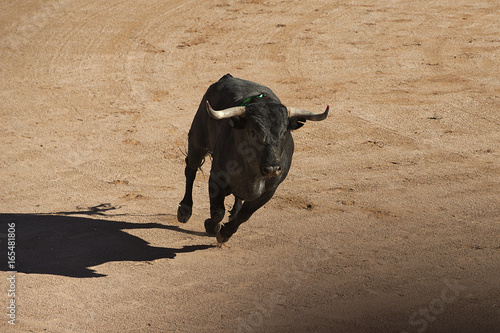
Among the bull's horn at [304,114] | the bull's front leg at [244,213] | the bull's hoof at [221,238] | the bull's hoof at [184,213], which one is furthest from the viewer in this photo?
the bull's hoof at [184,213]

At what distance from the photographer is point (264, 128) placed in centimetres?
637

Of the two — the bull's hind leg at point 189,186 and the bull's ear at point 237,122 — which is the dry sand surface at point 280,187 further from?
the bull's ear at point 237,122

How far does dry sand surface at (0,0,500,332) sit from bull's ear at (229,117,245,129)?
1.75 metres

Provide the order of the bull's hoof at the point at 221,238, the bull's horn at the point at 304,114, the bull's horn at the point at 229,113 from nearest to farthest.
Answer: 1. the bull's horn at the point at 229,113
2. the bull's horn at the point at 304,114
3. the bull's hoof at the point at 221,238

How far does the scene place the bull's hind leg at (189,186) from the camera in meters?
8.14

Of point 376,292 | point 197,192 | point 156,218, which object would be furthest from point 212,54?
point 376,292

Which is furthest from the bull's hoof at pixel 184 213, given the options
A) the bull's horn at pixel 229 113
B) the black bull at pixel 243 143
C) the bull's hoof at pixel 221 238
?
the bull's horn at pixel 229 113

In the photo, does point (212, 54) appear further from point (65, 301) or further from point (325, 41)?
point (65, 301)

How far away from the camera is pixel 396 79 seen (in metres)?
13.6

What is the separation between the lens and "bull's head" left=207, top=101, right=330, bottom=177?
6242mm

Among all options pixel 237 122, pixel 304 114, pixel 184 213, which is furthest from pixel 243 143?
pixel 184 213

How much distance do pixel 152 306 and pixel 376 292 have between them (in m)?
2.47

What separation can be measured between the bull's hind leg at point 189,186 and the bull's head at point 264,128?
5.40ft

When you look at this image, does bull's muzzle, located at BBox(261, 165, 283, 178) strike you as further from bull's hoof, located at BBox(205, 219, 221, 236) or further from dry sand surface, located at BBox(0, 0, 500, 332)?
bull's hoof, located at BBox(205, 219, 221, 236)
